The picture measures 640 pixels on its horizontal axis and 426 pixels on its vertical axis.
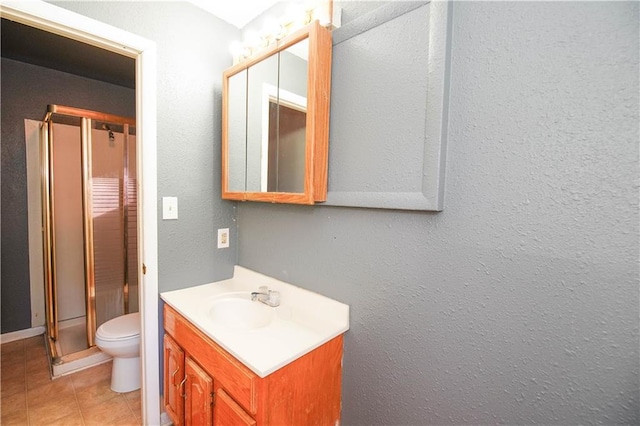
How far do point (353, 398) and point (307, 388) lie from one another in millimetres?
252

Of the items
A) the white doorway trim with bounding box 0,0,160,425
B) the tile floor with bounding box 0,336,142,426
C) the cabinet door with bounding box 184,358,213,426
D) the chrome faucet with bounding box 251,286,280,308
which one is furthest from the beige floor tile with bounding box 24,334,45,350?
the chrome faucet with bounding box 251,286,280,308

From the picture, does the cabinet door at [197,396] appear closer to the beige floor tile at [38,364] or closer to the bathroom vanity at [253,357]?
the bathroom vanity at [253,357]

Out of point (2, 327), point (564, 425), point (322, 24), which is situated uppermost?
point (322, 24)

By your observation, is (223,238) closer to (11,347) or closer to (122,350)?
(122,350)

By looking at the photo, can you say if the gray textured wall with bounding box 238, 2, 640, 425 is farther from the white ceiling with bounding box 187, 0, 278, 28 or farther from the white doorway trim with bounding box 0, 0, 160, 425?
the white doorway trim with bounding box 0, 0, 160, 425

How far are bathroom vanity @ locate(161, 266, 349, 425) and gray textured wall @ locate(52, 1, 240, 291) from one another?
21 cm

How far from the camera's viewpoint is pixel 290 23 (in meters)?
1.33

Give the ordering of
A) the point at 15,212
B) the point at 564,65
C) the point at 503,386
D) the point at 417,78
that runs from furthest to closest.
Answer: the point at 15,212
the point at 417,78
the point at 503,386
the point at 564,65

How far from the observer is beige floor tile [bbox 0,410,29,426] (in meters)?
1.59

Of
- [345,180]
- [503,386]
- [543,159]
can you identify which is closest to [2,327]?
[345,180]

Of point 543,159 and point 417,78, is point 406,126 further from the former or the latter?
point 543,159

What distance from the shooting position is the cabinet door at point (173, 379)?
140 centimetres

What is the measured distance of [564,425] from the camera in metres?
0.74

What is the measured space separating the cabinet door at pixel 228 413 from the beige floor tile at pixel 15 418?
1.36 meters
